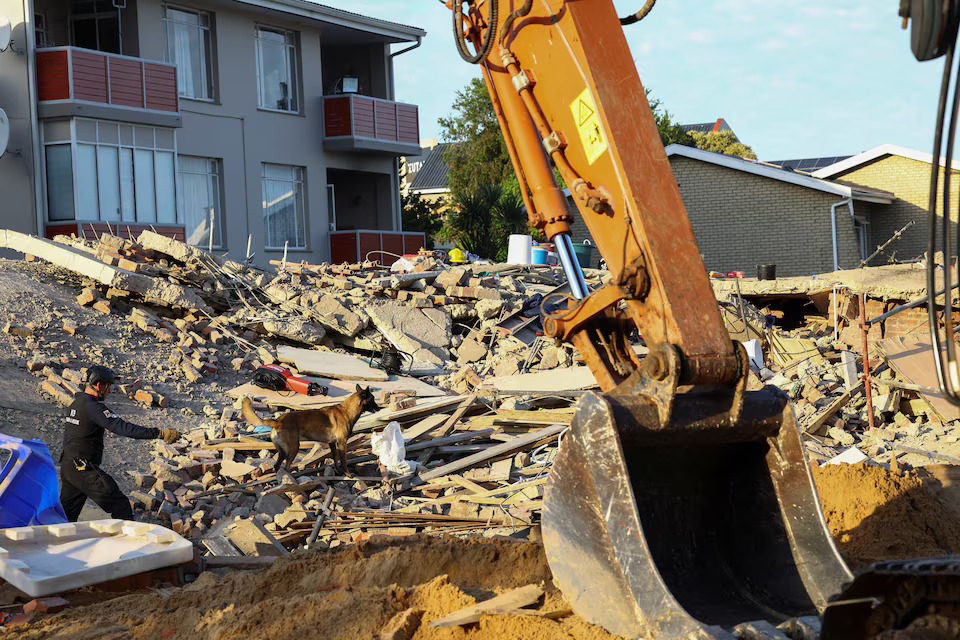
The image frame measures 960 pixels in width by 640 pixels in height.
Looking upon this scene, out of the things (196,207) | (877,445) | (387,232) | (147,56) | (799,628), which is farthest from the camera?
(387,232)

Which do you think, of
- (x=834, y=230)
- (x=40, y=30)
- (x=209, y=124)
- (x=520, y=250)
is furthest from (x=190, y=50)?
(x=834, y=230)

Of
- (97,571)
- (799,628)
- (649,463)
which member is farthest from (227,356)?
(799,628)

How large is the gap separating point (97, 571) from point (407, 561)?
7.02ft

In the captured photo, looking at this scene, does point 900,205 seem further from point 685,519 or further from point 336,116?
point 685,519

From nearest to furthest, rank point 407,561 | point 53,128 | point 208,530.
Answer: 1. point 407,561
2. point 208,530
3. point 53,128

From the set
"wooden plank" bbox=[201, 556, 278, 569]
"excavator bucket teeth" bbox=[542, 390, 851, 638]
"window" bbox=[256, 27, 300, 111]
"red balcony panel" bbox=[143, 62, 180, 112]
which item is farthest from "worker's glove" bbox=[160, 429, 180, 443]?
"window" bbox=[256, 27, 300, 111]

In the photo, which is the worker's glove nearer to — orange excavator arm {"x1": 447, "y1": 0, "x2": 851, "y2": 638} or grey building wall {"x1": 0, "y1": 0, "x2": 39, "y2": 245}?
orange excavator arm {"x1": 447, "y1": 0, "x2": 851, "y2": 638}

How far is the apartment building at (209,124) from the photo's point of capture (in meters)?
21.2

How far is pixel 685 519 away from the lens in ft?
14.7

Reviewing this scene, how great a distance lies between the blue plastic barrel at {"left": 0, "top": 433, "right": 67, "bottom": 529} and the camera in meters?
7.22

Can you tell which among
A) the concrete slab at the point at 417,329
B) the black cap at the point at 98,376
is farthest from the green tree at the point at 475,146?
the black cap at the point at 98,376

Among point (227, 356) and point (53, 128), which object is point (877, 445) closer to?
point (227, 356)

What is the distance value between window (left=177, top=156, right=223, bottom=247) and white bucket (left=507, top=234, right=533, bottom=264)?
770 centimetres

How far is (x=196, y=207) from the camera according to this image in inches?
965
